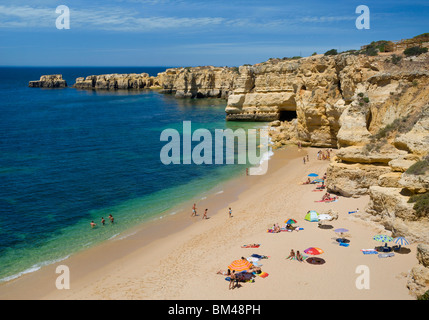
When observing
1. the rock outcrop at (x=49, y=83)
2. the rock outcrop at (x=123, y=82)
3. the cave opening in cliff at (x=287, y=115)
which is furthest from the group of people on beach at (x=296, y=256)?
the rock outcrop at (x=49, y=83)

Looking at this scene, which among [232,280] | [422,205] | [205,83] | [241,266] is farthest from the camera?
[205,83]

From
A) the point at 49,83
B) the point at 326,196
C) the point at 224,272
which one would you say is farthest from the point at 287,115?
the point at 49,83

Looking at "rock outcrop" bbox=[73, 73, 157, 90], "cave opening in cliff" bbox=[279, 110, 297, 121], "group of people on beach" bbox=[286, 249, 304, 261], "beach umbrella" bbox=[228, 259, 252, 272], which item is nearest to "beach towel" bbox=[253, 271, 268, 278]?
"beach umbrella" bbox=[228, 259, 252, 272]

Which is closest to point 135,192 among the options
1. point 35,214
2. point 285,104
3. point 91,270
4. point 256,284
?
point 35,214

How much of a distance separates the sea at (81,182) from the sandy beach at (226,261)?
1.80 metres

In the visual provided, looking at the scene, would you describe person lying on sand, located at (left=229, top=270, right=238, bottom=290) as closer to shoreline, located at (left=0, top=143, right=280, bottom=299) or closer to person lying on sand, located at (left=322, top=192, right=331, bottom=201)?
shoreline, located at (left=0, top=143, right=280, bottom=299)

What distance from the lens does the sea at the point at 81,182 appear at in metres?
20.3

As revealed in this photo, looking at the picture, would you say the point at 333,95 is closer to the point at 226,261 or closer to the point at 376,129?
the point at 376,129

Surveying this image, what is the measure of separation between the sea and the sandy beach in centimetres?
180

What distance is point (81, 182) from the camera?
1150 inches

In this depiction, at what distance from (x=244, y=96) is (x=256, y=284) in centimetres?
4514

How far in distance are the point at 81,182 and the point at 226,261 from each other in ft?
56.7

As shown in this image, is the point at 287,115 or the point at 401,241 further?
the point at 287,115

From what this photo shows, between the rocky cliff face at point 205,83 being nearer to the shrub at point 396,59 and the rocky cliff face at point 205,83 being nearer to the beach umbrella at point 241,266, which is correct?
the shrub at point 396,59
